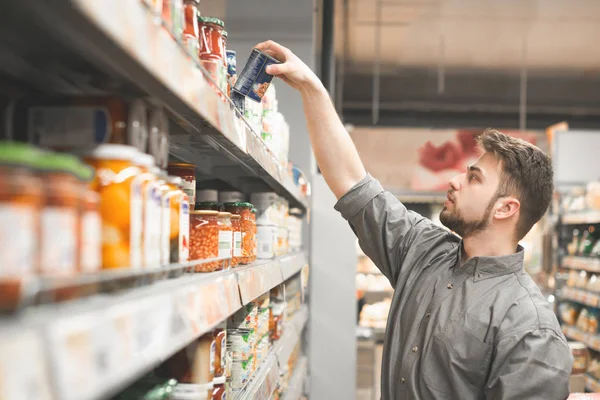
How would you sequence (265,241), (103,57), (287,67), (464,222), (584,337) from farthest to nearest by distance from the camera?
(584,337) → (265,241) → (464,222) → (287,67) → (103,57)

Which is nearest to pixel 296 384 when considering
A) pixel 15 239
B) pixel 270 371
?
pixel 270 371

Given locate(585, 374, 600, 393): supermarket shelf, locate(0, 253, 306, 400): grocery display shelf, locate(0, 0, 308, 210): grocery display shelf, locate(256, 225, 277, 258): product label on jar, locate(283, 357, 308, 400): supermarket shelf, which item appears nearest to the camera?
locate(0, 253, 306, 400): grocery display shelf

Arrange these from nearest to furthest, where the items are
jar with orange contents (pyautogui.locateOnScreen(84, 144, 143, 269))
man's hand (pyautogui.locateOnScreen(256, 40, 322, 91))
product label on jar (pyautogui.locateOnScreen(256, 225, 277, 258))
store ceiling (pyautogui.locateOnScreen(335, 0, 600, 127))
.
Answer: jar with orange contents (pyautogui.locateOnScreen(84, 144, 143, 269)) → man's hand (pyautogui.locateOnScreen(256, 40, 322, 91)) → product label on jar (pyautogui.locateOnScreen(256, 225, 277, 258)) → store ceiling (pyautogui.locateOnScreen(335, 0, 600, 127))

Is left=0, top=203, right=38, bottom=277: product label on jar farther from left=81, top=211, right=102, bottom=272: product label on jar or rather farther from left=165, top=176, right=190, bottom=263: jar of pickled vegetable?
left=165, top=176, right=190, bottom=263: jar of pickled vegetable

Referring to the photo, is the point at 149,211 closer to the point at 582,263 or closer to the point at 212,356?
the point at 212,356

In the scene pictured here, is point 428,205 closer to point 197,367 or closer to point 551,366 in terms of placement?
point 551,366

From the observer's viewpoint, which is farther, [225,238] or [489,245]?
[489,245]

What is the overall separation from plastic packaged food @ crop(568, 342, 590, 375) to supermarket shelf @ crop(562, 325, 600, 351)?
0.23 ft

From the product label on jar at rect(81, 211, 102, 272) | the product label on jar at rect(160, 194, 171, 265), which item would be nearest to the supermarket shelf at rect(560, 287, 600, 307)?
the product label on jar at rect(160, 194, 171, 265)

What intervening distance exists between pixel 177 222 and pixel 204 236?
35 cm

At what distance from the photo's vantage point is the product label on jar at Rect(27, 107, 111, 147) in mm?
1002

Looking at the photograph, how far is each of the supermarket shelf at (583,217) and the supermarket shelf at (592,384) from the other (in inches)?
54.9

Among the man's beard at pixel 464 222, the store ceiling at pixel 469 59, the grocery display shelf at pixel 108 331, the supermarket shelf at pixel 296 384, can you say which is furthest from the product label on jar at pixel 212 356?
the store ceiling at pixel 469 59

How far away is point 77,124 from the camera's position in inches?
40.2
